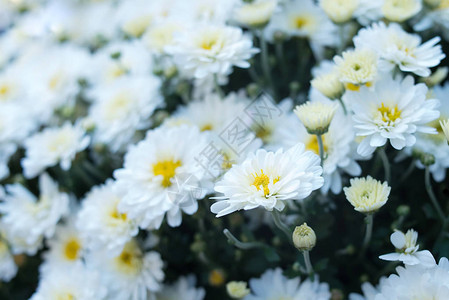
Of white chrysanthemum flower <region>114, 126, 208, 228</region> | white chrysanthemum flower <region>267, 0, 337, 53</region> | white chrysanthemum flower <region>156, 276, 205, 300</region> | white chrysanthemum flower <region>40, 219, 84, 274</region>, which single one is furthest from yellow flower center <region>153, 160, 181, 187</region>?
white chrysanthemum flower <region>267, 0, 337, 53</region>

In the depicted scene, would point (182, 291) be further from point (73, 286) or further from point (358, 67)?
point (358, 67)

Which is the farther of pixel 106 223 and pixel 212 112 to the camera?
pixel 212 112

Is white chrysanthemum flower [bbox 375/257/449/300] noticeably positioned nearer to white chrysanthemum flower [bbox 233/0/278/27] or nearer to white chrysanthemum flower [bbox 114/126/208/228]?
white chrysanthemum flower [bbox 114/126/208/228]

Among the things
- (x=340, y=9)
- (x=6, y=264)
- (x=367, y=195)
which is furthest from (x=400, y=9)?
(x=6, y=264)

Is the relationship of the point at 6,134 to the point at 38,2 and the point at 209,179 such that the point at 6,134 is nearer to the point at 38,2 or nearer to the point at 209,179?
the point at 209,179

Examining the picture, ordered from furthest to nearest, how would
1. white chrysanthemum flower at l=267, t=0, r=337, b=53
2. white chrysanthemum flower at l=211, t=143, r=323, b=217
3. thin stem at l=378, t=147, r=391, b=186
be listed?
1. white chrysanthemum flower at l=267, t=0, r=337, b=53
2. thin stem at l=378, t=147, r=391, b=186
3. white chrysanthemum flower at l=211, t=143, r=323, b=217

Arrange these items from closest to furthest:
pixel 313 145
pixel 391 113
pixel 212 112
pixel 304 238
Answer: pixel 304 238
pixel 391 113
pixel 313 145
pixel 212 112
